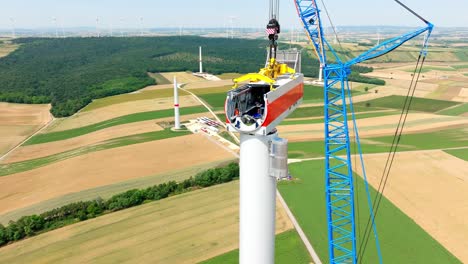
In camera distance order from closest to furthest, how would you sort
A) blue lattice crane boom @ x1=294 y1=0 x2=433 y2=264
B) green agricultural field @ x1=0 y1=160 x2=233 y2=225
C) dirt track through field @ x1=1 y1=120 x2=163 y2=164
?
blue lattice crane boom @ x1=294 y1=0 x2=433 y2=264, green agricultural field @ x1=0 y1=160 x2=233 y2=225, dirt track through field @ x1=1 y1=120 x2=163 y2=164

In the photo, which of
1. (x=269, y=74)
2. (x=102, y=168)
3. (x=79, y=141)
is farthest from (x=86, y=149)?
(x=269, y=74)

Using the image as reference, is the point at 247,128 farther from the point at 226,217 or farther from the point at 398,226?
the point at 398,226

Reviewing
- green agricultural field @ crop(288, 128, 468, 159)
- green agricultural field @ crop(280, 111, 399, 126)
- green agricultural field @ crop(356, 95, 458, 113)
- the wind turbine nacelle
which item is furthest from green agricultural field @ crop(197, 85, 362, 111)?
the wind turbine nacelle

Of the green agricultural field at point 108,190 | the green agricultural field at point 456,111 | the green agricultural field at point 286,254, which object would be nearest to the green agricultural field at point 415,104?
the green agricultural field at point 456,111

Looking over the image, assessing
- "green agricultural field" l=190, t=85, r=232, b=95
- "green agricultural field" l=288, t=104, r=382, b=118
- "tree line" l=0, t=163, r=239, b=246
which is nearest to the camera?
"tree line" l=0, t=163, r=239, b=246

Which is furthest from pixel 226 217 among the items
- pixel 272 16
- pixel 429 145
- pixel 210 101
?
pixel 210 101

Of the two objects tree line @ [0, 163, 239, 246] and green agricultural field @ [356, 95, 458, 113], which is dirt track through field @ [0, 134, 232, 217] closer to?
tree line @ [0, 163, 239, 246]
